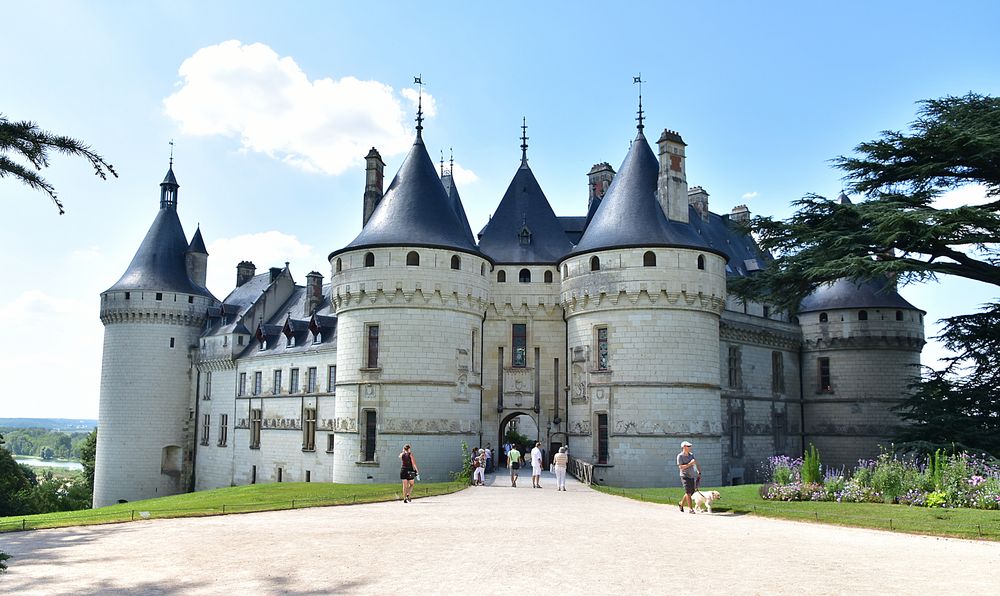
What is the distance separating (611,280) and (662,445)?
613 cm

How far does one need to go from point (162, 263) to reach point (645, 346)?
3338 centimetres

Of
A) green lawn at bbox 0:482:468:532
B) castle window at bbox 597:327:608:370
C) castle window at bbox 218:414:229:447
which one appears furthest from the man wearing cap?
castle window at bbox 218:414:229:447

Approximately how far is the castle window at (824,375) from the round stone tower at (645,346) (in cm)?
1465

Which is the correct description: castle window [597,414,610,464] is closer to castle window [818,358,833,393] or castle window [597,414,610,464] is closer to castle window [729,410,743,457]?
castle window [729,410,743,457]

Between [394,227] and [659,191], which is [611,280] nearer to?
[659,191]

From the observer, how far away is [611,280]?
1161 inches

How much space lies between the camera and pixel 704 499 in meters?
18.2

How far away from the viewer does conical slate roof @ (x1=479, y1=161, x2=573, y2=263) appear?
34.0 m

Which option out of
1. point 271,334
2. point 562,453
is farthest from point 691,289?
point 271,334

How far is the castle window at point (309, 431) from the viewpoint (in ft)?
132

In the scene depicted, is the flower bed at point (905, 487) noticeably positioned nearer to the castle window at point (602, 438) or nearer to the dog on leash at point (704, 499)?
the dog on leash at point (704, 499)

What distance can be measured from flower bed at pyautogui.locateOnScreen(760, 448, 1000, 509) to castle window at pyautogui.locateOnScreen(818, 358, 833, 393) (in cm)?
2174

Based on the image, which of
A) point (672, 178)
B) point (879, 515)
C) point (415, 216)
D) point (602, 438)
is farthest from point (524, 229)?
point (879, 515)

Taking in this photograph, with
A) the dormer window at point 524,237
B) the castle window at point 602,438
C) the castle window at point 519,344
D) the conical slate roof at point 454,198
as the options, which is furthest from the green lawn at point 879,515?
the conical slate roof at point 454,198
